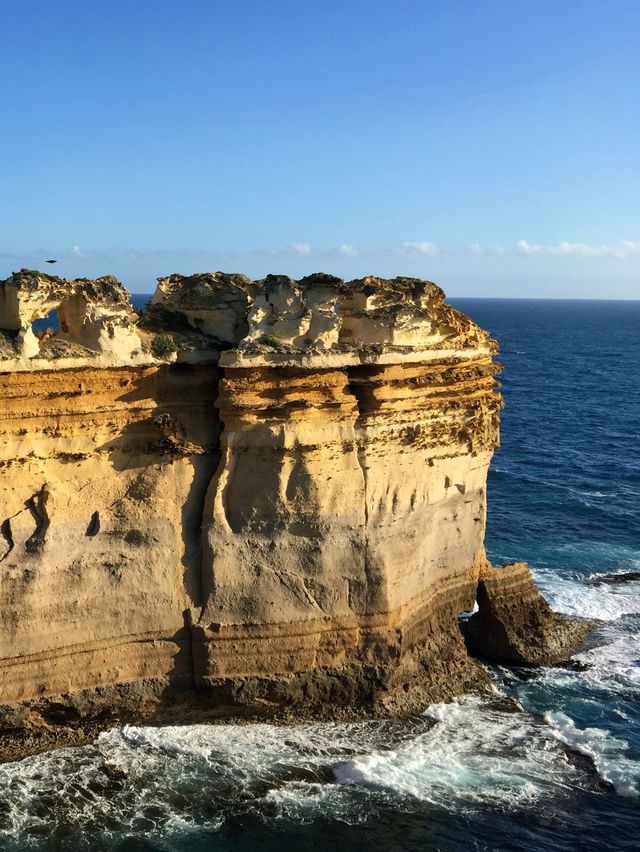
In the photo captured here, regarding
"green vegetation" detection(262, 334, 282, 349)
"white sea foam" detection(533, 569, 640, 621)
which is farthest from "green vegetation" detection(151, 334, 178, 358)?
"white sea foam" detection(533, 569, 640, 621)

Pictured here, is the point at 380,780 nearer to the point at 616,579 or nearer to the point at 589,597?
the point at 589,597

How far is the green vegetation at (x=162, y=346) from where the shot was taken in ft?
59.1

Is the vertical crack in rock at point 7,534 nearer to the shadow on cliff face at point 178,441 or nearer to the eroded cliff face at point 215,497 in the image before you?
the eroded cliff face at point 215,497

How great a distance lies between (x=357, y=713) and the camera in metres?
18.7

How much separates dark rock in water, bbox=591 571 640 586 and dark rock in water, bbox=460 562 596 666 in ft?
14.9

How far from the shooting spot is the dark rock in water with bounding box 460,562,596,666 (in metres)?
22.6

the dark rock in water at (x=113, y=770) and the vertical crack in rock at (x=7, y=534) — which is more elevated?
the vertical crack in rock at (x=7, y=534)

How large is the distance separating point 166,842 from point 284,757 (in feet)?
10.2

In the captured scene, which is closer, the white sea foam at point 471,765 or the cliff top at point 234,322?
the white sea foam at point 471,765

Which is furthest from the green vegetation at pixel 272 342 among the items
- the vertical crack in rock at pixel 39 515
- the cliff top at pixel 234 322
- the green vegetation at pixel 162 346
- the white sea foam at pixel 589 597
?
the white sea foam at pixel 589 597

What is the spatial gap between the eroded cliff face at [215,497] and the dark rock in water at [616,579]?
976 cm

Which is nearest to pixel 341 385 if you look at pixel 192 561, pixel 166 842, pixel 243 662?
pixel 192 561

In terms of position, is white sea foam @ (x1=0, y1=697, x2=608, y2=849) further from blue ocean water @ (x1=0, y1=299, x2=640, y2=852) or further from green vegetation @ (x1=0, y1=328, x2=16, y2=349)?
green vegetation @ (x1=0, y1=328, x2=16, y2=349)

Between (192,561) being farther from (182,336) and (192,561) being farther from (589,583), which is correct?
(589,583)
